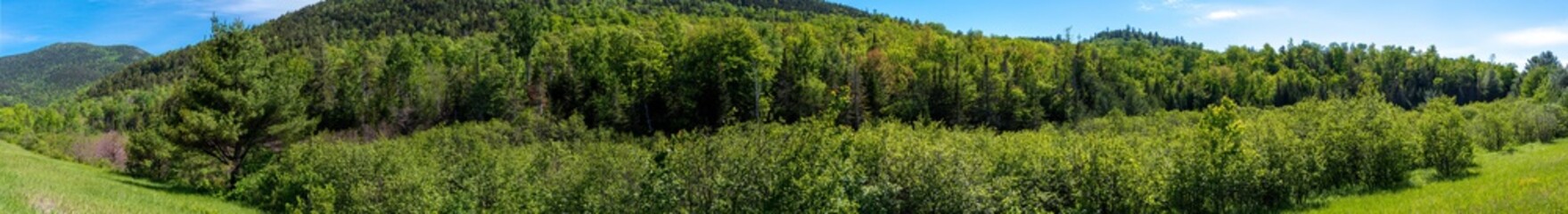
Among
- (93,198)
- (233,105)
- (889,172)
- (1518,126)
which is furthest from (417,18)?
(1518,126)

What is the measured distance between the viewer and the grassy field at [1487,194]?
25250 mm

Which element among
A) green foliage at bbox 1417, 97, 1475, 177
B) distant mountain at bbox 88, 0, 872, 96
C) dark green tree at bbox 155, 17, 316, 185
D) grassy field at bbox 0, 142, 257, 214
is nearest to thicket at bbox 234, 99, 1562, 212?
green foliage at bbox 1417, 97, 1475, 177

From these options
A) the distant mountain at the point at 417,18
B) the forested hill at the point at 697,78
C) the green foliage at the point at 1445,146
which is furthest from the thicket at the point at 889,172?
the distant mountain at the point at 417,18

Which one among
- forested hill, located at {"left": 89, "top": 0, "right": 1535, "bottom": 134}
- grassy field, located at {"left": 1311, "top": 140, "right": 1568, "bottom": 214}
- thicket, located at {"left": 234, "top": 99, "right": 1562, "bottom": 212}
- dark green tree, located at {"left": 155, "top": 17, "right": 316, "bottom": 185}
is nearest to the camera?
grassy field, located at {"left": 1311, "top": 140, "right": 1568, "bottom": 214}

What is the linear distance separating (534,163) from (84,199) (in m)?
21.3

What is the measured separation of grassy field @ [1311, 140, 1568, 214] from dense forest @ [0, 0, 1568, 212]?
2.12 meters

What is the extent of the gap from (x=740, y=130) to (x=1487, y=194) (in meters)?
27.1

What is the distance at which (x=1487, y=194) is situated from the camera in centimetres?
2998

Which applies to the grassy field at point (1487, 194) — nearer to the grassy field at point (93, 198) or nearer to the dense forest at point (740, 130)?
the dense forest at point (740, 130)

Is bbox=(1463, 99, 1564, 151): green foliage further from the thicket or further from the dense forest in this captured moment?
the thicket

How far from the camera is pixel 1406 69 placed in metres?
178

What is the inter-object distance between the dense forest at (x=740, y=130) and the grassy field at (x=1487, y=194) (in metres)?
2.12

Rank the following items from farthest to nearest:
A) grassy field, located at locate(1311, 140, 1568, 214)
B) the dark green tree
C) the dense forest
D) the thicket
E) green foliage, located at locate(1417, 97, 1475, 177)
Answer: green foliage, located at locate(1417, 97, 1475, 177) < the dark green tree < the dense forest < the thicket < grassy field, located at locate(1311, 140, 1568, 214)

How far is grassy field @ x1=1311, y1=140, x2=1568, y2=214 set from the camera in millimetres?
25250
